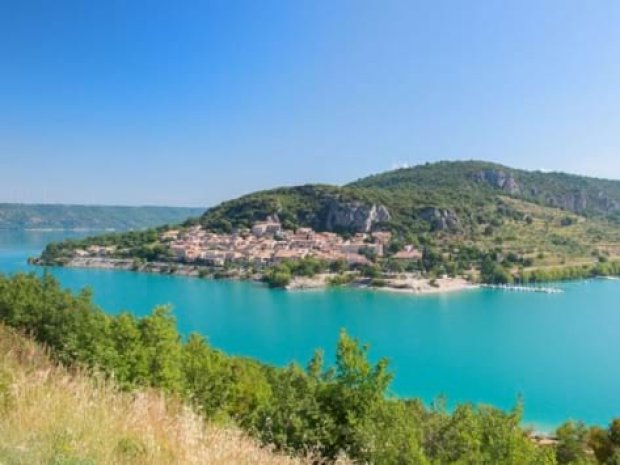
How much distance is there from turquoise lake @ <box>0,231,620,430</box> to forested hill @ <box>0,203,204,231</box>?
90.2m

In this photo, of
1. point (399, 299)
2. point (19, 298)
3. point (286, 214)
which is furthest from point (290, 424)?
point (286, 214)

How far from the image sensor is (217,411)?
654cm

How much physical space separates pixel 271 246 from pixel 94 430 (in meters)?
60.8

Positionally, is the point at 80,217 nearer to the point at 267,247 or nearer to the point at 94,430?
the point at 267,247

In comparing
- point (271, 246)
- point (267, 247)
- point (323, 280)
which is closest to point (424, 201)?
point (271, 246)

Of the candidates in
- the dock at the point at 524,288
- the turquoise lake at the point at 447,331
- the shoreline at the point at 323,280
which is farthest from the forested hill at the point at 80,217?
the dock at the point at 524,288

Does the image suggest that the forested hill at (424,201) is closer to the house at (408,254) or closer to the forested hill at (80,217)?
the house at (408,254)

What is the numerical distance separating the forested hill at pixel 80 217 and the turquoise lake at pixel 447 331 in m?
90.2

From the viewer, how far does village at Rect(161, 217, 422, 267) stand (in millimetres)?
57188

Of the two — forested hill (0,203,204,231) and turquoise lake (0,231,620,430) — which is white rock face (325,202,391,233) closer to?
turquoise lake (0,231,620,430)

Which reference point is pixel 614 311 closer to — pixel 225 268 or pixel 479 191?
pixel 225 268

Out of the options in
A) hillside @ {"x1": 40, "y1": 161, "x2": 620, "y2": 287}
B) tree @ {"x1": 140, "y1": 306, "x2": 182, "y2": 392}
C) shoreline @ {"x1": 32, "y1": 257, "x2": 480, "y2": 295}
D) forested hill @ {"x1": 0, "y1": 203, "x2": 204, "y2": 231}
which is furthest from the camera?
forested hill @ {"x1": 0, "y1": 203, "x2": 204, "y2": 231}

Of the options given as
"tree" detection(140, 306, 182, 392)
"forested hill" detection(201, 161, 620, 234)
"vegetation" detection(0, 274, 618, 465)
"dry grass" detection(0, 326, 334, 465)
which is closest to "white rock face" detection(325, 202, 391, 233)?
"forested hill" detection(201, 161, 620, 234)

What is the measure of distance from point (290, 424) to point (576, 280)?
5235 centimetres
